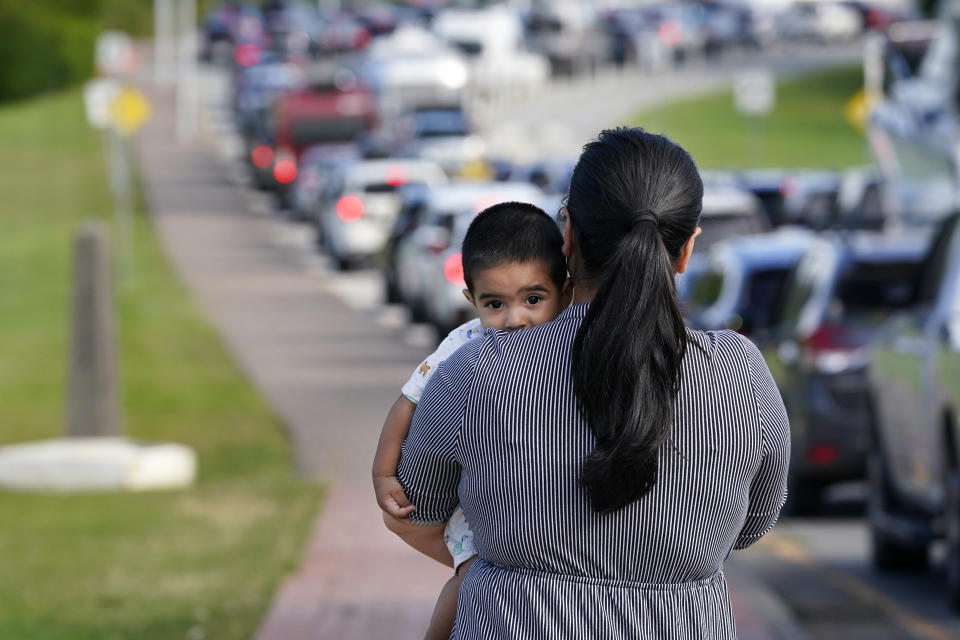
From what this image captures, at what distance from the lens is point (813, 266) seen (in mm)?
13133

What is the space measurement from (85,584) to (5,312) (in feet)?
67.7

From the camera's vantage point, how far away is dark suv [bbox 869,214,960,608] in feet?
31.6

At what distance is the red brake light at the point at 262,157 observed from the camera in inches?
1973

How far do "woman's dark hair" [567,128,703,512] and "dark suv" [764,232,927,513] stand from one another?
866cm

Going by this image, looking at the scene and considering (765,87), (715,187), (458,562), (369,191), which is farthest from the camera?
(765,87)

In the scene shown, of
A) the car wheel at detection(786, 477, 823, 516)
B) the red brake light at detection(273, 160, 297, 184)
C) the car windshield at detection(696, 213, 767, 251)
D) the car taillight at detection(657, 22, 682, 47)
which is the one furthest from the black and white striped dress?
the car taillight at detection(657, 22, 682, 47)

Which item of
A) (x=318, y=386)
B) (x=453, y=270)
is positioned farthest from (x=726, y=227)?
(x=453, y=270)

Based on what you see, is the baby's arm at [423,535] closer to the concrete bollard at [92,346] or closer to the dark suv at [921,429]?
the dark suv at [921,429]

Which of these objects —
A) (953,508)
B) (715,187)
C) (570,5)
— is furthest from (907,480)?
(570,5)

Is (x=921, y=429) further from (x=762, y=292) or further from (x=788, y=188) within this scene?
(x=788, y=188)

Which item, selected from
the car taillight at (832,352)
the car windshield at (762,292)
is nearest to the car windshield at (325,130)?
the car windshield at (762,292)

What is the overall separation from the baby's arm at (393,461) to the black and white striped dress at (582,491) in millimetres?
254

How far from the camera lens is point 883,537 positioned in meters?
11.0

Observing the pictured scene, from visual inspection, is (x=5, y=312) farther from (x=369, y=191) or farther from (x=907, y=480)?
(x=907, y=480)
